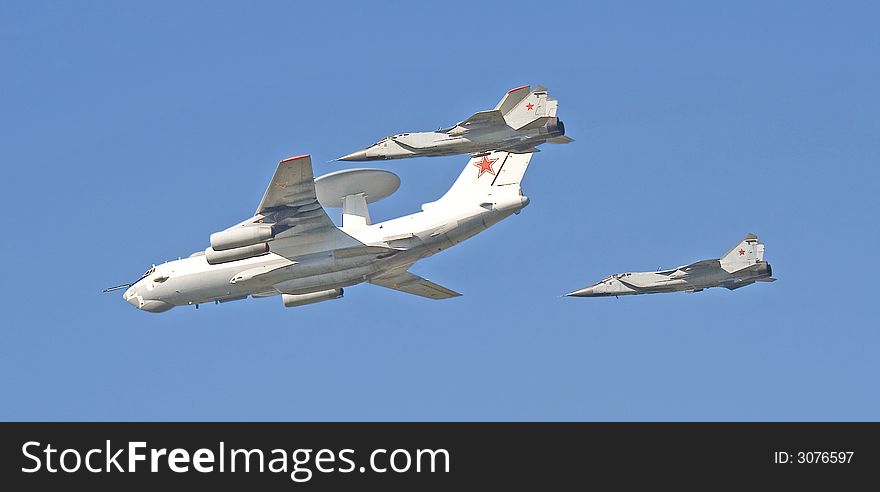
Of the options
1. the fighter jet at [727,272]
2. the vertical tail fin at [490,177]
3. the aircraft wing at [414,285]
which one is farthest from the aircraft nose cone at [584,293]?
the vertical tail fin at [490,177]

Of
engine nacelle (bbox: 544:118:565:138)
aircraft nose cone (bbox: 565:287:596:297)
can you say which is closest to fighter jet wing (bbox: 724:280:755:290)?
aircraft nose cone (bbox: 565:287:596:297)

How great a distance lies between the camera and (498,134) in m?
56.8

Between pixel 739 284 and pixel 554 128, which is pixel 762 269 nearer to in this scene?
pixel 739 284

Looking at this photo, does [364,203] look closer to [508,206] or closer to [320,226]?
[320,226]

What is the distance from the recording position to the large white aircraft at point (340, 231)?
5500 cm

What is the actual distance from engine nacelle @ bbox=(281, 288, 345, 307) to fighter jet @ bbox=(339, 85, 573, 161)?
22.5 ft

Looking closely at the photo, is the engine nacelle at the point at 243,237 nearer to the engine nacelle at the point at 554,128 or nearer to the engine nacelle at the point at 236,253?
the engine nacelle at the point at 236,253

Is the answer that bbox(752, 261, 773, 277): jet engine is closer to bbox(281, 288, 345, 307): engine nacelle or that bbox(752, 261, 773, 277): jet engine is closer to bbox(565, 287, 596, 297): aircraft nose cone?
bbox(565, 287, 596, 297): aircraft nose cone

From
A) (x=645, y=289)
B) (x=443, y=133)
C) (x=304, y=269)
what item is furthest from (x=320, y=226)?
(x=645, y=289)

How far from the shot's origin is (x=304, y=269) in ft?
185

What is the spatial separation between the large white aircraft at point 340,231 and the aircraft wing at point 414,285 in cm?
386

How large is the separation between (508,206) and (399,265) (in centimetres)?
541

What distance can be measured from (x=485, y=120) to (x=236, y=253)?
11.4 meters
